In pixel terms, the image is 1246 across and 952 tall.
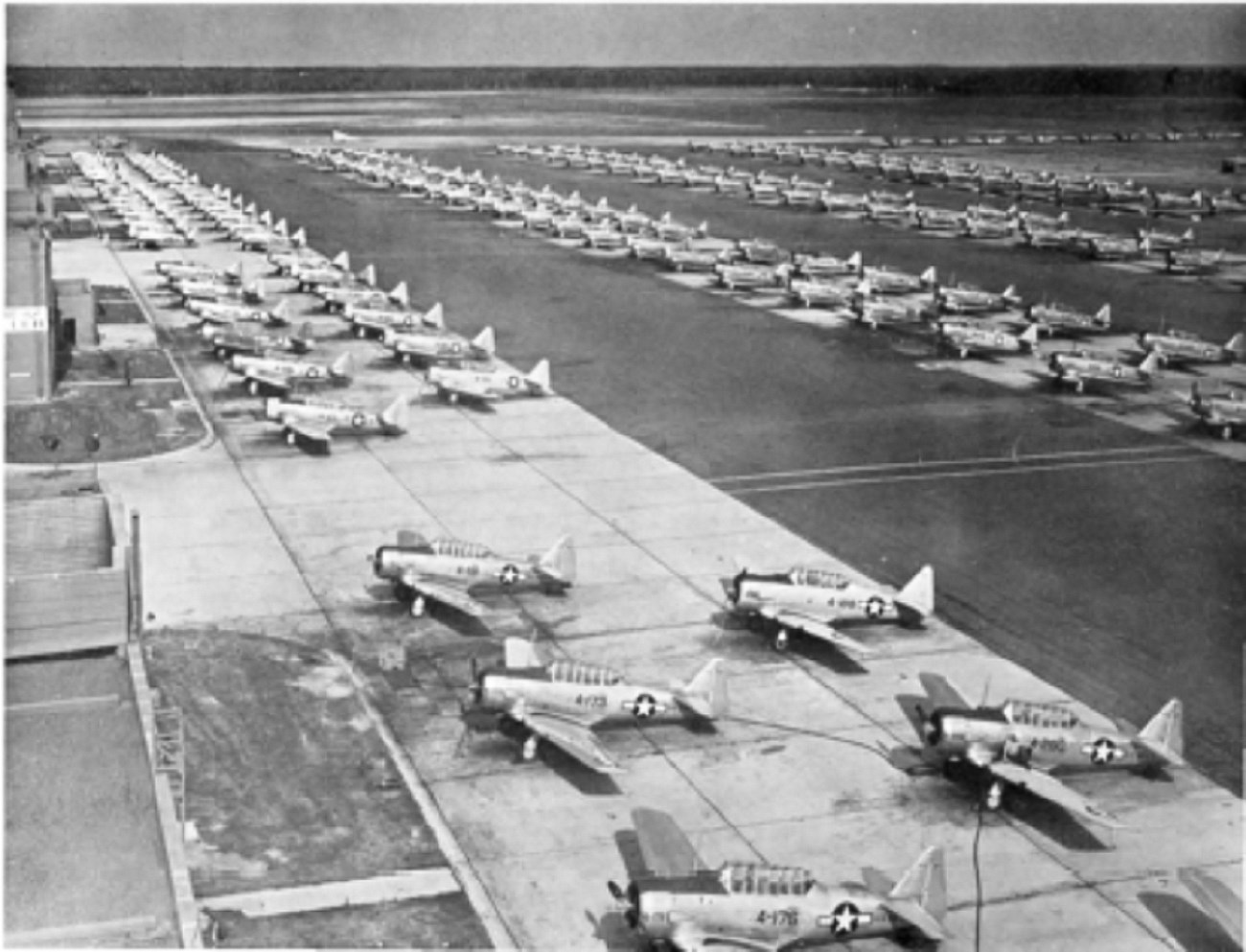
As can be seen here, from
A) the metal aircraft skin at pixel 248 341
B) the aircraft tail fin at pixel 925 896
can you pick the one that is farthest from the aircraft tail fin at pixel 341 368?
the aircraft tail fin at pixel 925 896

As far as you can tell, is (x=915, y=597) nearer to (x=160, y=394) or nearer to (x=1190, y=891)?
(x=1190, y=891)

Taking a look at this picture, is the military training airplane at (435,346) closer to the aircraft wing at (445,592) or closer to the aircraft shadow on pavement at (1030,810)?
the aircraft wing at (445,592)

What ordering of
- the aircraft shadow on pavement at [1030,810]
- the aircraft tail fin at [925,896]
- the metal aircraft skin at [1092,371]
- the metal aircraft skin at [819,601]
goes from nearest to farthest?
1. the aircraft tail fin at [925,896]
2. the aircraft shadow on pavement at [1030,810]
3. the metal aircraft skin at [819,601]
4. the metal aircraft skin at [1092,371]

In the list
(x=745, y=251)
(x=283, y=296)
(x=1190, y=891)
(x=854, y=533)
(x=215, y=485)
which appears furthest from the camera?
(x=745, y=251)

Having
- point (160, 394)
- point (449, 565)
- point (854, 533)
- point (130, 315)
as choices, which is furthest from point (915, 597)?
point (130, 315)

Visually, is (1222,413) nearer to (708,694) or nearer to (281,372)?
(708,694)
